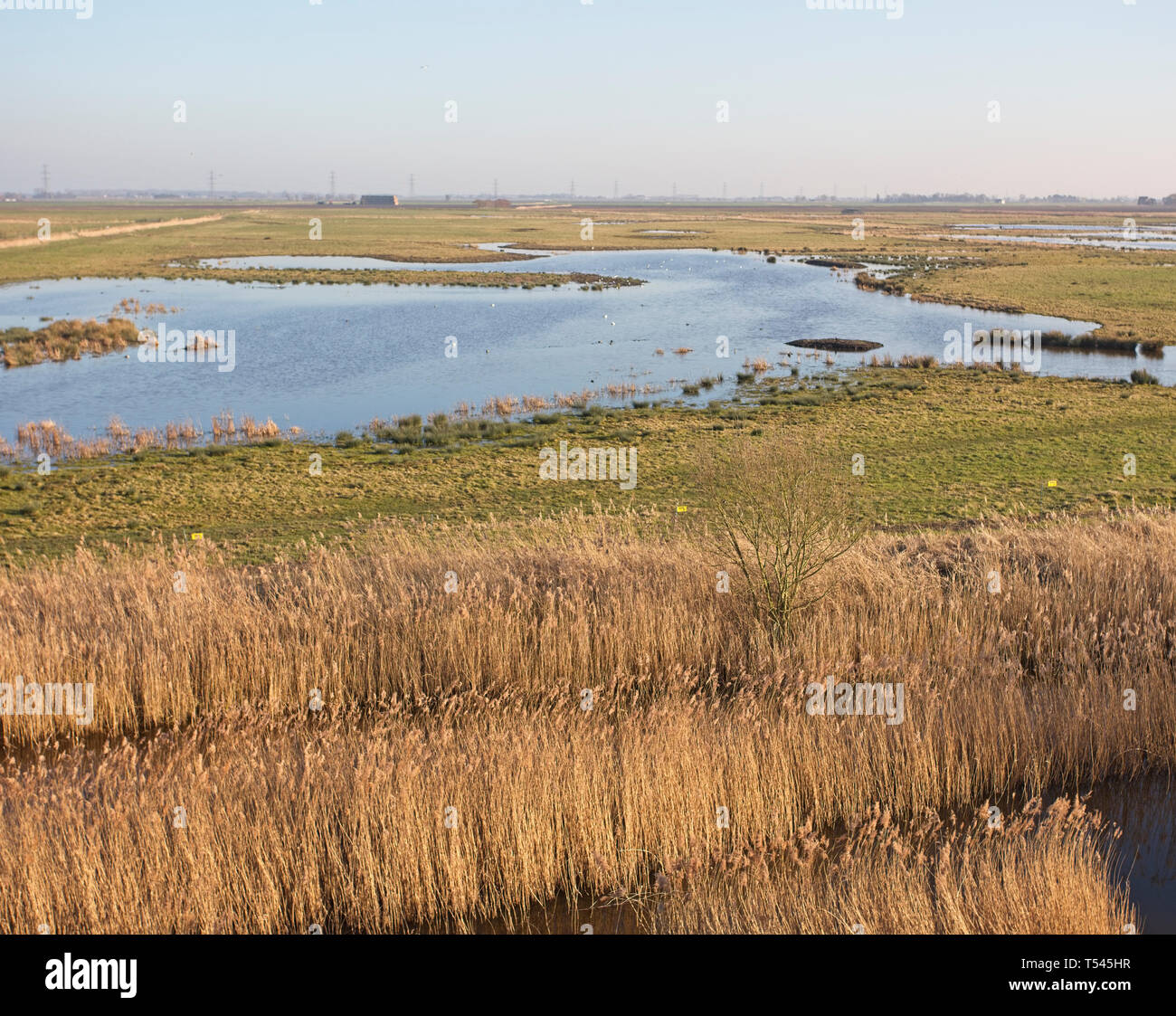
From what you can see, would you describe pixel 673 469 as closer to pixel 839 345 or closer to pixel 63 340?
pixel 839 345

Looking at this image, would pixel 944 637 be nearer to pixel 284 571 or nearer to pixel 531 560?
pixel 531 560

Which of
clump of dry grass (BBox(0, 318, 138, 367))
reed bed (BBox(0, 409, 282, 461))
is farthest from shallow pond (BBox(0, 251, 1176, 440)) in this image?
reed bed (BBox(0, 409, 282, 461))

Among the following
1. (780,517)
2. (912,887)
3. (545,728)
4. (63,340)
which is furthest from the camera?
(63,340)

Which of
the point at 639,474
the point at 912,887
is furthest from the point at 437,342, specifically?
the point at 912,887

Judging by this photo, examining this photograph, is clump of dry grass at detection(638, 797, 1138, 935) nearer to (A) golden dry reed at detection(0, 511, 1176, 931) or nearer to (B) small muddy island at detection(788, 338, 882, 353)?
(A) golden dry reed at detection(0, 511, 1176, 931)

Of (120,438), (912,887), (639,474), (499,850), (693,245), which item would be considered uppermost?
(693,245)

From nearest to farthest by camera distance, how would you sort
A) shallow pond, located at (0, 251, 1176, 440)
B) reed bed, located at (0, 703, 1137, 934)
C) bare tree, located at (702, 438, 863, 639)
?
reed bed, located at (0, 703, 1137, 934), bare tree, located at (702, 438, 863, 639), shallow pond, located at (0, 251, 1176, 440)

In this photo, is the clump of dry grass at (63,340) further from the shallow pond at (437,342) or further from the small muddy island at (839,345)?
the small muddy island at (839,345)

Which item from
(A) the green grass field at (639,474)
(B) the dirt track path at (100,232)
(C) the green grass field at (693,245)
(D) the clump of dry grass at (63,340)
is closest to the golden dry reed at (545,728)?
(A) the green grass field at (639,474)
